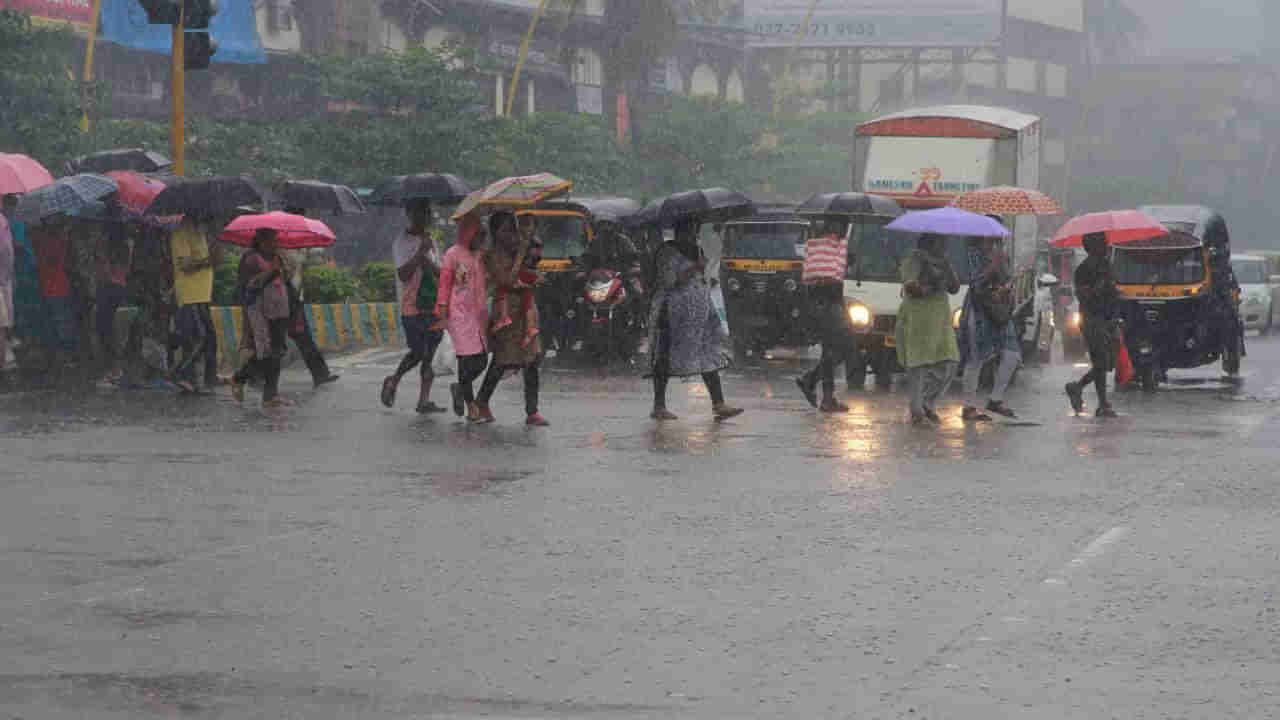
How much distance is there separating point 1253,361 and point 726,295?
7224 mm

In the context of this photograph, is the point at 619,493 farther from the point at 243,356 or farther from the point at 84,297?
the point at 84,297

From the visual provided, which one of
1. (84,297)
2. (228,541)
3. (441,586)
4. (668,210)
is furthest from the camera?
(84,297)

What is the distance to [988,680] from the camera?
22.3 feet

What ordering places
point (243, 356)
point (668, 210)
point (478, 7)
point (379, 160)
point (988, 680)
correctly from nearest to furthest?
point (988, 680) < point (243, 356) < point (668, 210) < point (379, 160) < point (478, 7)

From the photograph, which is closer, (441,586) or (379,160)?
(441,586)

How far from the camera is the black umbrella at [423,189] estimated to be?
71.9ft

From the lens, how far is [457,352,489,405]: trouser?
52.0 feet

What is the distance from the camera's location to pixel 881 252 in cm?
2277

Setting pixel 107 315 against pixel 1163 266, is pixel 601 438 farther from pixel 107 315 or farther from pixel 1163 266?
pixel 1163 266

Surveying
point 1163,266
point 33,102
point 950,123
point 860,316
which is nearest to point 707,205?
point 860,316

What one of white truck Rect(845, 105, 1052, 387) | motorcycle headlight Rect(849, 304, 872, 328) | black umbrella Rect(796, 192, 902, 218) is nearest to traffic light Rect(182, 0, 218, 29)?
black umbrella Rect(796, 192, 902, 218)

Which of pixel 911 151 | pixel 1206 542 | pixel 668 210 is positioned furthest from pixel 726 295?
pixel 1206 542

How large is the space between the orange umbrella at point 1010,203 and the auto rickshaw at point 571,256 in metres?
4.44

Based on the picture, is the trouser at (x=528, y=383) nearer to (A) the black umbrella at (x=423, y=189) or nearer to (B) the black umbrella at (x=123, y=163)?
(A) the black umbrella at (x=423, y=189)
